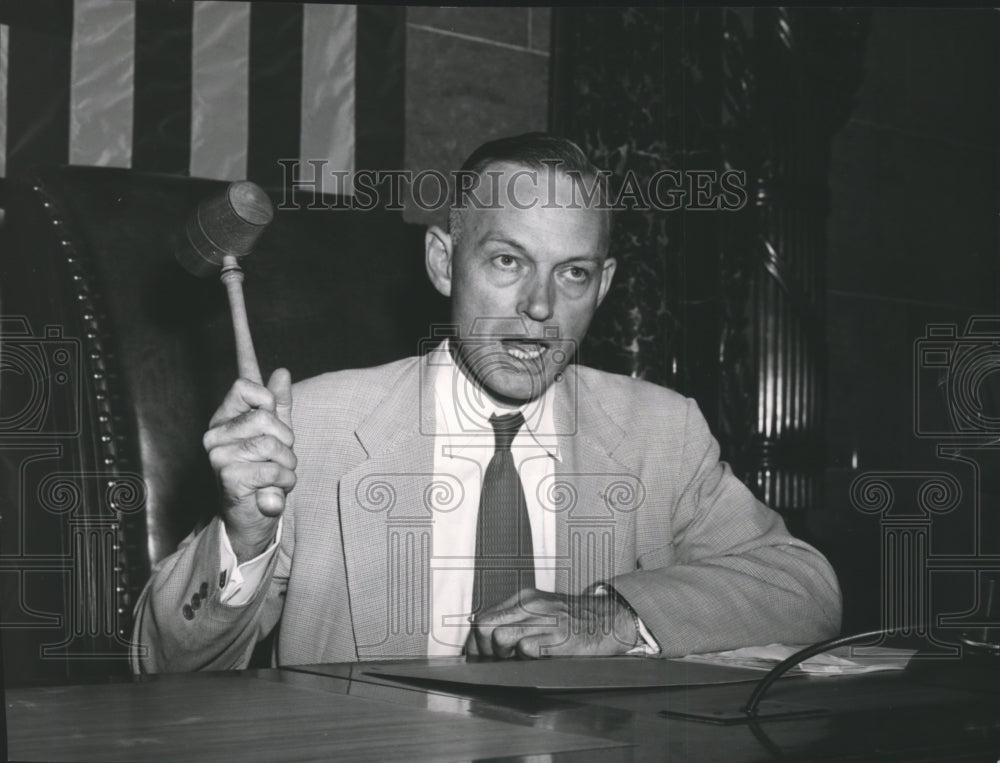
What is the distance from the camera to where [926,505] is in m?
1.61

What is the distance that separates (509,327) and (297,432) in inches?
12.5

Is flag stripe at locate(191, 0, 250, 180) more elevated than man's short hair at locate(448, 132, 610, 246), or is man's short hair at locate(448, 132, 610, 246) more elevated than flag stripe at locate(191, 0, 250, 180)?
flag stripe at locate(191, 0, 250, 180)

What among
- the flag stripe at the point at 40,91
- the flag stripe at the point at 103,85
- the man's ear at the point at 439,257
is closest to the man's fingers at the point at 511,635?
the man's ear at the point at 439,257

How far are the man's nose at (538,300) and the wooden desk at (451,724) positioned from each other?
0.70 meters

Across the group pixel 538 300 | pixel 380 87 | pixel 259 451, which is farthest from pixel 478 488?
pixel 380 87

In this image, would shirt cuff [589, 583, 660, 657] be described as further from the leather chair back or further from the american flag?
the american flag

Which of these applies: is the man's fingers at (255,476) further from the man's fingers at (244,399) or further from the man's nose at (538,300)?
the man's nose at (538,300)

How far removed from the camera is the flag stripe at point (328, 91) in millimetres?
1983

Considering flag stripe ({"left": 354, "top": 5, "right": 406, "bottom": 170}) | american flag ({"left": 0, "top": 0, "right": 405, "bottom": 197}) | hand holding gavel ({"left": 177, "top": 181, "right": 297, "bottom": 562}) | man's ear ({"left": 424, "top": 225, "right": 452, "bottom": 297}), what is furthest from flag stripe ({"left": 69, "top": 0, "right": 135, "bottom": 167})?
hand holding gavel ({"left": 177, "top": 181, "right": 297, "bottom": 562})

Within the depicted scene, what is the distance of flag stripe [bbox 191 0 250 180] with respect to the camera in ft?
6.17

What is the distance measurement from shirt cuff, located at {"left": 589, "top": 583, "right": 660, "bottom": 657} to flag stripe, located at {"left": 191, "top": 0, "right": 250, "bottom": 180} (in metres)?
1.02

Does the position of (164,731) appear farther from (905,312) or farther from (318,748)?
(905,312)

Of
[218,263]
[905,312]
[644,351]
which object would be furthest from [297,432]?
[905,312]

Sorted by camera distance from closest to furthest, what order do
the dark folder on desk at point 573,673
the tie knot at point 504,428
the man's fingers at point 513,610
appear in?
1. the dark folder on desk at point 573,673
2. the man's fingers at point 513,610
3. the tie knot at point 504,428
